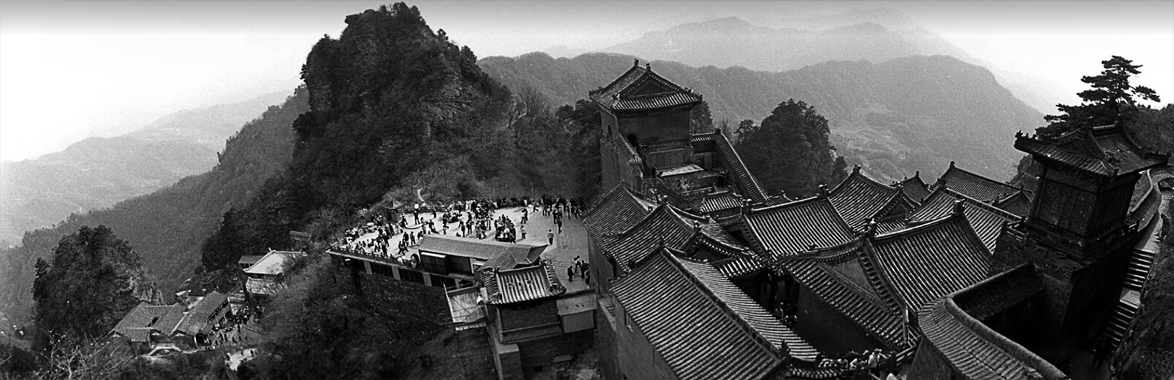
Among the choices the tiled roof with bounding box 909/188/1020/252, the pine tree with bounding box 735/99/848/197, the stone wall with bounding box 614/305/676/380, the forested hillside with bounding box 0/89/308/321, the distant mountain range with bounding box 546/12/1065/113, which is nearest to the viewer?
the stone wall with bounding box 614/305/676/380

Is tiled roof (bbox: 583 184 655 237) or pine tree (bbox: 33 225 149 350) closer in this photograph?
tiled roof (bbox: 583 184 655 237)

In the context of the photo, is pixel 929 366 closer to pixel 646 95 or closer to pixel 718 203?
pixel 718 203

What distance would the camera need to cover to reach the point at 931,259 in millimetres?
13922

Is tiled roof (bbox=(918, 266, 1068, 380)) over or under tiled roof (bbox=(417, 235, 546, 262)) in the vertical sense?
over

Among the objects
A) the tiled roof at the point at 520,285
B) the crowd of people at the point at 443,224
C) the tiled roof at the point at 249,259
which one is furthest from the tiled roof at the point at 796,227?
the tiled roof at the point at 249,259

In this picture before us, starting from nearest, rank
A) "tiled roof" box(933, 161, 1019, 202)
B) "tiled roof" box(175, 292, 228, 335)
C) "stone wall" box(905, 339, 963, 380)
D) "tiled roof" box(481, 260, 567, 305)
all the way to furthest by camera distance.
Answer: "stone wall" box(905, 339, 963, 380) < "tiled roof" box(481, 260, 567, 305) < "tiled roof" box(933, 161, 1019, 202) < "tiled roof" box(175, 292, 228, 335)

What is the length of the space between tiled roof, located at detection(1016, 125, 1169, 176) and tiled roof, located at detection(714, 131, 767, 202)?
15679mm

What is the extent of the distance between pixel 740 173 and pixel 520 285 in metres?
15.0

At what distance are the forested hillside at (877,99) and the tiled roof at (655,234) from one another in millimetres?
59380

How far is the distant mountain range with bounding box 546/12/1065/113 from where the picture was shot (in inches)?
6058

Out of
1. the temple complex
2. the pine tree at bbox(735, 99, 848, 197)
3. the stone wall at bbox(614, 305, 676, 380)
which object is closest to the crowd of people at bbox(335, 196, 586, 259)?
the temple complex

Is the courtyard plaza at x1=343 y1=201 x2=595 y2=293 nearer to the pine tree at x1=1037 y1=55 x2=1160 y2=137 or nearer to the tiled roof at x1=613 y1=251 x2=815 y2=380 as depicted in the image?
the tiled roof at x1=613 y1=251 x2=815 y2=380

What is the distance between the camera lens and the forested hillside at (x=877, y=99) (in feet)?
282

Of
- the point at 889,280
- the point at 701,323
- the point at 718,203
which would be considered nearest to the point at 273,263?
the point at 718,203
